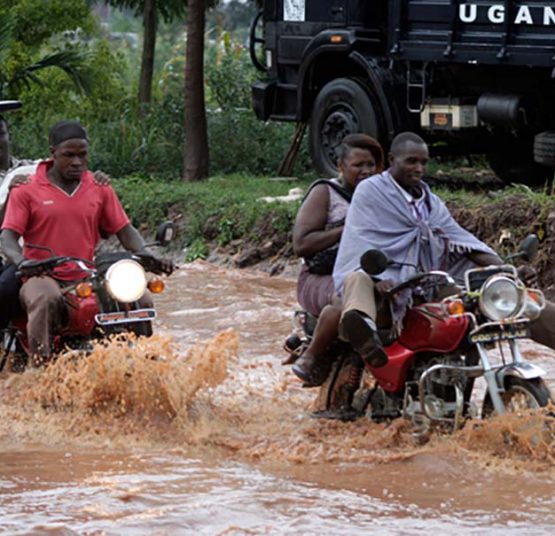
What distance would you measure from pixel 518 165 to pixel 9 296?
9154 millimetres

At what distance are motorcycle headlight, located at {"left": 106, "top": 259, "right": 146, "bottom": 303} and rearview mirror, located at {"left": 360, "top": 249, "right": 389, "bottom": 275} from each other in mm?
1475

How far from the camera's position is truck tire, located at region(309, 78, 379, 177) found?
16297mm

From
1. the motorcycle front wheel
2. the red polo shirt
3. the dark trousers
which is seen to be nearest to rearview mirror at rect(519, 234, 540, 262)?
the motorcycle front wheel

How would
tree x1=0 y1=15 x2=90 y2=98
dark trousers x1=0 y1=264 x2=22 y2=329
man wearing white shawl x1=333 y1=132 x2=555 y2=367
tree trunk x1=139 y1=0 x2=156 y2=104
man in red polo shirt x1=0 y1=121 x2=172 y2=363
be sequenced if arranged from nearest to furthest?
man wearing white shawl x1=333 y1=132 x2=555 y2=367 < man in red polo shirt x1=0 y1=121 x2=172 y2=363 < dark trousers x1=0 y1=264 x2=22 y2=329 < tree x1=0 y1=15 x2=90 y2=98 < tree trunk x1=139 y1=0 x2=156 y2=104

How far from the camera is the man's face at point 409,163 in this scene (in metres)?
7.80

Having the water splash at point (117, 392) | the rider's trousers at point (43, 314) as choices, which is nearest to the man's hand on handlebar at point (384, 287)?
the water splash at point (117, 392)

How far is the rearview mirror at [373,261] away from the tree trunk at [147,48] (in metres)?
14.3

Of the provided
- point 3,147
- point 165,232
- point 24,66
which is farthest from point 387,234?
point 24,66

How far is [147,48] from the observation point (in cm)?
2136

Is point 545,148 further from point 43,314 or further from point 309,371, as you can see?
point 43,314

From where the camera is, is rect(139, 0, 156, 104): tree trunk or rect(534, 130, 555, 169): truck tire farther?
rect(139, 0, 156, 104): tree trunk

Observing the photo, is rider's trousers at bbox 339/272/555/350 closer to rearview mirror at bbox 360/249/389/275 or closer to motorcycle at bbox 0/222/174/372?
rearview mirror at bbox 360/249/389/275

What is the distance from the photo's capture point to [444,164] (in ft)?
62.7

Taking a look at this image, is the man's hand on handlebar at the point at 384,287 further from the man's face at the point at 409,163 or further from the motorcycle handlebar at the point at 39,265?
the motorcycle handlebar at the point at 39,265
